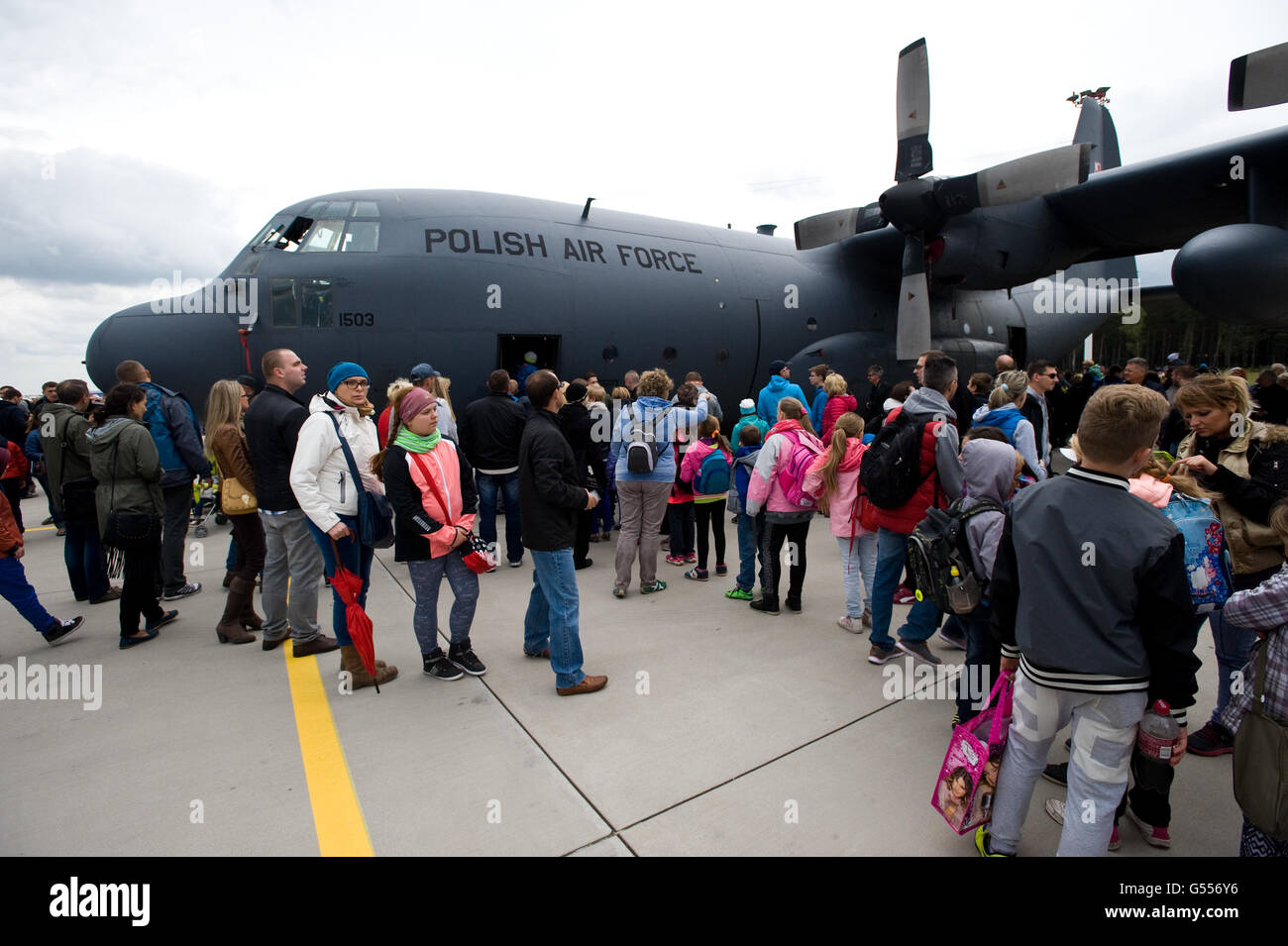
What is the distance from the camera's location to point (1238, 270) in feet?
24.6

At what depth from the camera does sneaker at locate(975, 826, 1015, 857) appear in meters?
2.38

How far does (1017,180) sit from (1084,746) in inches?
351

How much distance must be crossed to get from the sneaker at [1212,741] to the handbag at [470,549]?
382cm

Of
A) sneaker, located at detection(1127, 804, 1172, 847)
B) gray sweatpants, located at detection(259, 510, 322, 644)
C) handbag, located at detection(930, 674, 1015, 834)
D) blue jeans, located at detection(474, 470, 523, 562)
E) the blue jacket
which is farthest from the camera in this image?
the blue jacket

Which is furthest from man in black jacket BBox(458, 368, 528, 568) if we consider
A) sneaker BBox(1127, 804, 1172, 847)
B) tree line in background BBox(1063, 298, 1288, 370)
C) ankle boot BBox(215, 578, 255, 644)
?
tree line in background BBox(1063, 298, 1288, 370)

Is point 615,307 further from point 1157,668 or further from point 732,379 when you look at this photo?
point 1157,668

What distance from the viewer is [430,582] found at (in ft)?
12.8

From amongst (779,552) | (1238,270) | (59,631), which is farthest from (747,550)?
(1238,270)

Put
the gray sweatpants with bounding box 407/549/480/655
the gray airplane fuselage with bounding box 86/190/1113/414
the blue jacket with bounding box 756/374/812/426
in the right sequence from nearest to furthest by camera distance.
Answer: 1. the gray sweatpants with bounding box 407/549/480/655
2. the gray airplane fuselage with bounding box 86/190/1113/414
3. the blue jacket with bounding box 756/374/812/426

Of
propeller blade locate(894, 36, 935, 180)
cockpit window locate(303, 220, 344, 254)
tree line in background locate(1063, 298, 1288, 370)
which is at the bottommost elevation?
cockpit window locate(303, 220, 344, 254)

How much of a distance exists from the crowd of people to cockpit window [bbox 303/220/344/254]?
200cm

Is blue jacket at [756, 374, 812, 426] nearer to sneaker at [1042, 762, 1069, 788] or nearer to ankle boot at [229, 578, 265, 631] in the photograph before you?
sneaker at [1042, 762, 1069, 788]
